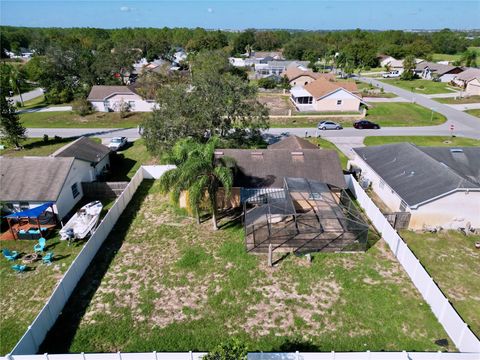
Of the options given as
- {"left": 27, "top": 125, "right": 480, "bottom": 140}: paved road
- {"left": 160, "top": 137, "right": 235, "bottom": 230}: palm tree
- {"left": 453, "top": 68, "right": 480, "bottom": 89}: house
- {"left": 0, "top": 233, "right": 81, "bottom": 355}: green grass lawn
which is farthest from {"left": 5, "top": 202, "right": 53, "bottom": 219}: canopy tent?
{"left": 453, "top": 68, "right": 480, "bottom": 89}: house

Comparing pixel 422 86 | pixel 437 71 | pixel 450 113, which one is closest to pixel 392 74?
pixel 437 71

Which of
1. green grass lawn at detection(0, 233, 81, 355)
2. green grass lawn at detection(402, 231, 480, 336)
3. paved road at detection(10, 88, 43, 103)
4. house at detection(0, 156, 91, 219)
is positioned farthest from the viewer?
paved road at detection(10, 88, 43, 103)

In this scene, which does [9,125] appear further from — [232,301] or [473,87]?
[473,87]

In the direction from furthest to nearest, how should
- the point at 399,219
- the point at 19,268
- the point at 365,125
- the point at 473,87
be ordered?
1. the point at 473,87
2. the point at 365,125
3. the point at 399,219
4. the point at 19,268

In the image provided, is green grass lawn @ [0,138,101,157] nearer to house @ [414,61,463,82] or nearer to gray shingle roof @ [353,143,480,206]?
gray shingle roof @ [353,143,480,206]

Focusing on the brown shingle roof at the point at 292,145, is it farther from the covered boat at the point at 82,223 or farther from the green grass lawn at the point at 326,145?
the covered boat at the point at 82,223

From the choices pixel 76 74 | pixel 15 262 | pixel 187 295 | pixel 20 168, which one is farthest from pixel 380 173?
pixel 76 74
